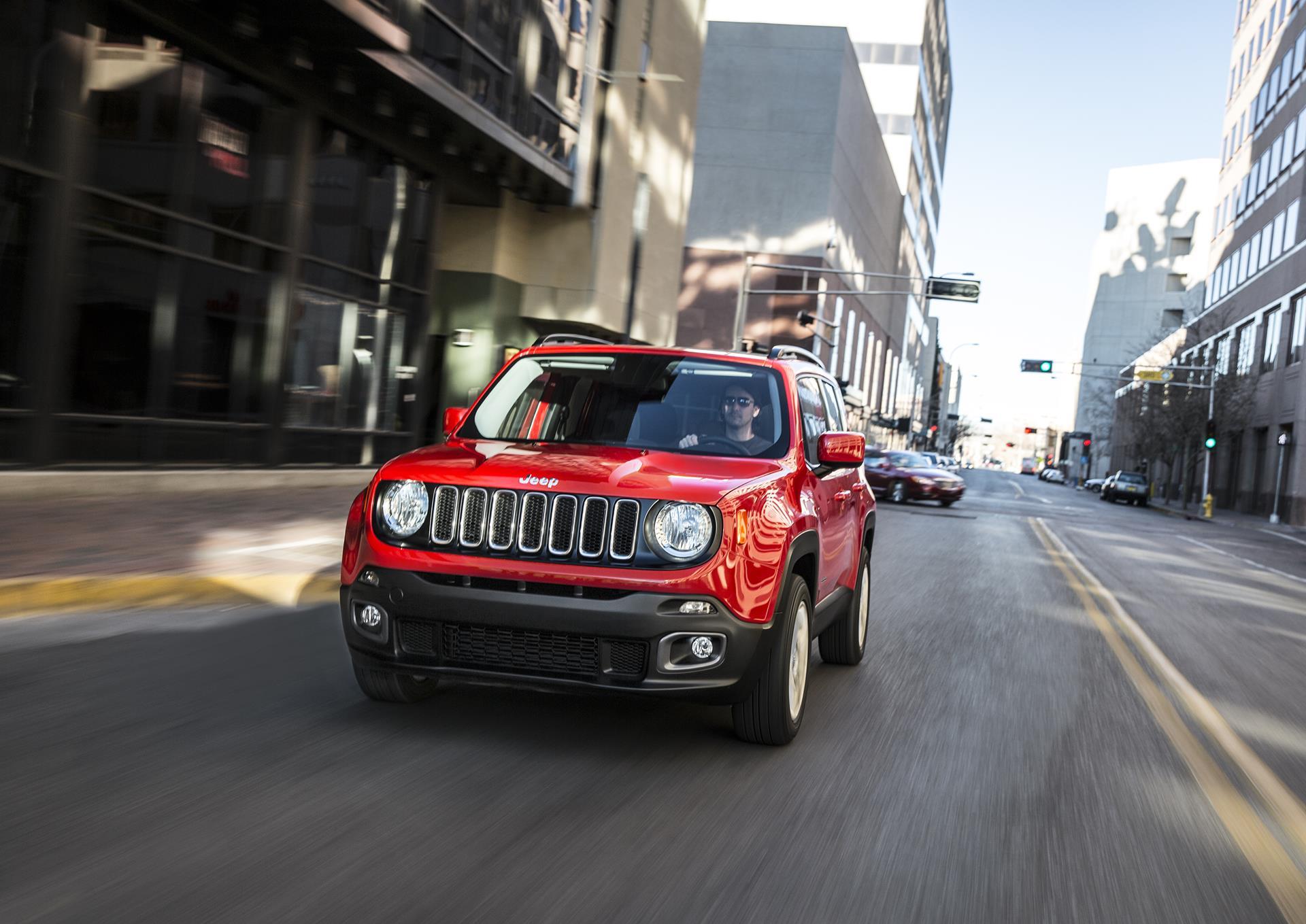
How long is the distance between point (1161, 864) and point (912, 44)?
3696 inches

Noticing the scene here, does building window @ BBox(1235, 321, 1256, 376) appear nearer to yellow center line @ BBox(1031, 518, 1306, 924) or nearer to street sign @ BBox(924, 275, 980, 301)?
street sign @ BBox(924, 275, 980, 301)

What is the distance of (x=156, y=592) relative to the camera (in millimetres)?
7969

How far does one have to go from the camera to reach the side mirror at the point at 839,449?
6145 mm

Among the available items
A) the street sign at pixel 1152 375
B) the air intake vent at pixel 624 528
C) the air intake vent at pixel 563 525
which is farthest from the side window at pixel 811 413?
the street sign at pixel 1152 375

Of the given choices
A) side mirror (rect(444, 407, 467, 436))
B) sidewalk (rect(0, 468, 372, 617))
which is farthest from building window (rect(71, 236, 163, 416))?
side mirror (rect(444, 407, 467, 436))

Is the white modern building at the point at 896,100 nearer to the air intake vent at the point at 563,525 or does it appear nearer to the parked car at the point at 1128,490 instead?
the parked car at the point at 1128,490

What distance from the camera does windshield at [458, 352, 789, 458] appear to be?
5965 mm

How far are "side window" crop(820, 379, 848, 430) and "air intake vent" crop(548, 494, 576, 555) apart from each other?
8.99 ft

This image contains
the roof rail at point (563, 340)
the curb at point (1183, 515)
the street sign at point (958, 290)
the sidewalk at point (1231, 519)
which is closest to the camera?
the roof rail at point (563, 340)

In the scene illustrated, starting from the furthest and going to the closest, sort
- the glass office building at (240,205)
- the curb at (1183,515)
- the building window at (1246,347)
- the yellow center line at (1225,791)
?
the building window at (1246,347)
the curb at (1183,515)
the glass office building at (240,205)
the yellow center line at (1225,791)

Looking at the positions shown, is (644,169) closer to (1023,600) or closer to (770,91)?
(1023,600)

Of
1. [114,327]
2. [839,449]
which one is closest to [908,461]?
[114,327]

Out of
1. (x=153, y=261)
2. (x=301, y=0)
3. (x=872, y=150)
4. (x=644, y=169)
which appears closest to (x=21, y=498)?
(x=153, y=261)

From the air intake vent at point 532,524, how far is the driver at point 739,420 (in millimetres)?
1097
